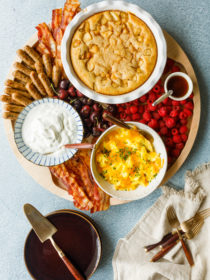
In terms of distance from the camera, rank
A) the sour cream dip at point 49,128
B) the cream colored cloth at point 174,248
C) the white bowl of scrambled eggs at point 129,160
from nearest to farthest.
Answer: the sour cream dip at point 49,128, the white bowl of scrambled eggs at point 129,160, the cream colored cloth at point 174,248

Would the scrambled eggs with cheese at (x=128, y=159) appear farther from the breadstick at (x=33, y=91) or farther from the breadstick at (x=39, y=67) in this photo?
the breadstick at (x=39, y=67)

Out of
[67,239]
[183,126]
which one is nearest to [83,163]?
[67,239]

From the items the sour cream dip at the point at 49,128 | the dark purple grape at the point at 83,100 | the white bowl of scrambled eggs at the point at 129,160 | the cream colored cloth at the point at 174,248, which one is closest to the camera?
the sour cream dip at the point at 49,128

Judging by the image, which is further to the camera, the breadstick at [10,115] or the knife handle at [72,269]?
the knife handle at [72,269]

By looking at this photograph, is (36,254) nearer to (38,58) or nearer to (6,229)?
(6,229)

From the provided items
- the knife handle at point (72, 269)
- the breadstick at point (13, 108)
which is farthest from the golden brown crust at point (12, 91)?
the knife handle at point (72, 269)

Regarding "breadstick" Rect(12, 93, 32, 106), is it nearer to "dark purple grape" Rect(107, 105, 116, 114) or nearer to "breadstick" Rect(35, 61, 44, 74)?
"breadstick" Rect(35, 61, 44, 74)
